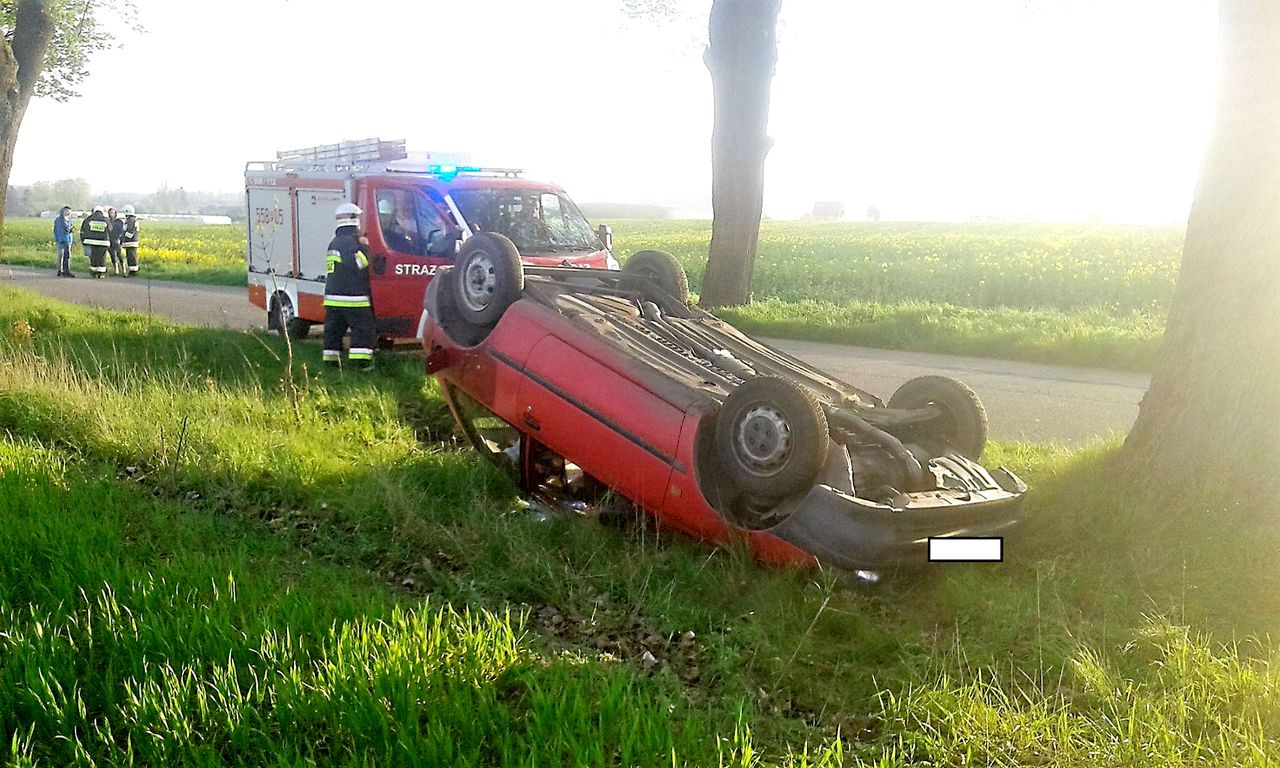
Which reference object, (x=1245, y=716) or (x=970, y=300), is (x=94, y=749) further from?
(x=970, y=300)

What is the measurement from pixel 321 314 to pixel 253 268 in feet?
8.56

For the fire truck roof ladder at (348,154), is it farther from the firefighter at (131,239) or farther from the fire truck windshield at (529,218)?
the firefighter at (131,239)

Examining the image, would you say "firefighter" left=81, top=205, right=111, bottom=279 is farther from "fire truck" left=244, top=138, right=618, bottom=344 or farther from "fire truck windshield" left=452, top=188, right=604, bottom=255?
"fire truck windshield" left=452, top=188, right=604, bottom=255

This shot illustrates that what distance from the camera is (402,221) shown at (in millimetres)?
10656

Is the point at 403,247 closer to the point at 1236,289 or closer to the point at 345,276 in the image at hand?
the point at 345,276

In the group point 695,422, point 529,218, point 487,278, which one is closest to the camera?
point 695,422

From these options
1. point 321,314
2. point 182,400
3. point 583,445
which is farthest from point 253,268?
point 583,445

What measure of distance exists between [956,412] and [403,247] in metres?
6.63

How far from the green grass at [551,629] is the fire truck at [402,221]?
380cm

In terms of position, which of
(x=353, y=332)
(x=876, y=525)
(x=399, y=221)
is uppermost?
(x=399, y=221)

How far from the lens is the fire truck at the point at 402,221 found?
1040 centimetres

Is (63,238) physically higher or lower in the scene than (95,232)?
lower

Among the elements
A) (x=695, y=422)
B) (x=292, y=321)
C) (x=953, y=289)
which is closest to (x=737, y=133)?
(x=292, y=321)

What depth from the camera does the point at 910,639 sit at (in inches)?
169
